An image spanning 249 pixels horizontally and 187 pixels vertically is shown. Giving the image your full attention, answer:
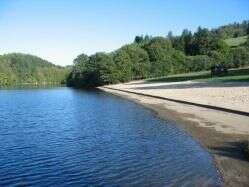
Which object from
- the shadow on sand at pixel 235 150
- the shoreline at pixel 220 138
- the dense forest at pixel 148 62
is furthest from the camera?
the dense forest at pixel 148 62

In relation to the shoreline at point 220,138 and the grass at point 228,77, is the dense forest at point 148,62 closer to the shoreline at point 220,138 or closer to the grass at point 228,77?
the grass at point 228,77

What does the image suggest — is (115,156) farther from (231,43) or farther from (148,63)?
(231,43)

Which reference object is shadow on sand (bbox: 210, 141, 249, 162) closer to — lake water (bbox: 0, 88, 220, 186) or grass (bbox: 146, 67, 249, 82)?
lake water (bbox: 0, 88, 220, 186)

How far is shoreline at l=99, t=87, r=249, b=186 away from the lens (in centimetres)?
1423

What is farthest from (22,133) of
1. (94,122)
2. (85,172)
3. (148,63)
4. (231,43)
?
(231,43)

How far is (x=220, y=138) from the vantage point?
21078 millimetres

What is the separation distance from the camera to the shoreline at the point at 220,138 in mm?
14227

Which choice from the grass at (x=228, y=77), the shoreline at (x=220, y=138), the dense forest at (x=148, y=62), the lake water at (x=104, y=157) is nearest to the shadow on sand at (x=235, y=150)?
the shoreline at (x=220, y=138)

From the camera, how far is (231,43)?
19225 cm

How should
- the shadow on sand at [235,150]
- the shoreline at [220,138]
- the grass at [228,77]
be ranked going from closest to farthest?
1. the shoreline at [220,138]
2. the shadow on sand at [235,150]
3. the grass at [228,77]

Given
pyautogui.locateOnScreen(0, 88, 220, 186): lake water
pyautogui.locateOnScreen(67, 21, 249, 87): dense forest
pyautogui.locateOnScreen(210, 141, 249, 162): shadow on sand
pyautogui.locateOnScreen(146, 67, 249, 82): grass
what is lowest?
pyautogui.locateOnScreen(0, 88, 220, 186): lake water

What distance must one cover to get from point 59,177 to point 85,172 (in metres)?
1.01

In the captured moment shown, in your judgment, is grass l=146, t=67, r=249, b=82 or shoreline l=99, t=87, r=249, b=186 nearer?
shoreline l=99, t=87, r=249, b=186

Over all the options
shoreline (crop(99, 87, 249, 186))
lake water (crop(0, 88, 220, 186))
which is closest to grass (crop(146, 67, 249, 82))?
shoreline (crop(99, 87, 249, 186))
